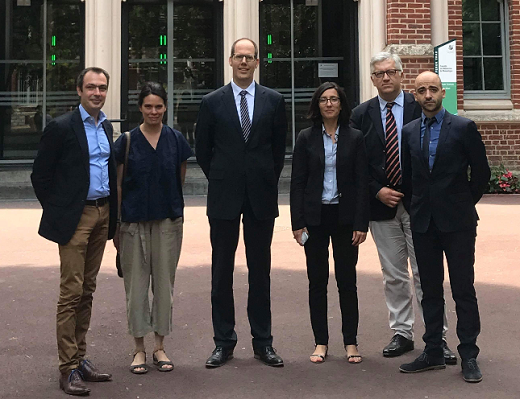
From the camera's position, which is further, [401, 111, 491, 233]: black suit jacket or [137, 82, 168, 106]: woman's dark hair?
[137, 82, 168, 106]: woman's dark hair

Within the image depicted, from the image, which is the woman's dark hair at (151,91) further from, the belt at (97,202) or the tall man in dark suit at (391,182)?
the tall man in dark suit at (391,182)

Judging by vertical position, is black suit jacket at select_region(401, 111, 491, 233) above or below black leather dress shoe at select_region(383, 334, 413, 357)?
above

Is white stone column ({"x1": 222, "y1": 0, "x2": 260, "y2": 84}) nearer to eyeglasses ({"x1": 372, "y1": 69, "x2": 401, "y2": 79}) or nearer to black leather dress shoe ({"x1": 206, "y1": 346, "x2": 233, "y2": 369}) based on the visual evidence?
eyeglasses ({"x1": 372, "y1": 69, "x2": 401, "y2": 79})

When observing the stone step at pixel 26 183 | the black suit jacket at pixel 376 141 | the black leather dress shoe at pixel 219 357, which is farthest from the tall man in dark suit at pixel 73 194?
the stone step at pixel 26 183

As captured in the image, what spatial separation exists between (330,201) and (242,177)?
62 cm

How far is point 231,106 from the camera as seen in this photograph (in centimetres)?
520

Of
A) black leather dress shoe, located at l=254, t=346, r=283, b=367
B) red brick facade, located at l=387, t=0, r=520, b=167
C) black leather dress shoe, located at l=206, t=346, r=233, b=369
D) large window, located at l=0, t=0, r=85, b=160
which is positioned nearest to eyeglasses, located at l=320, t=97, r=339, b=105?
black leather dress shoe, located at l=254, t=346, r=283, b=367

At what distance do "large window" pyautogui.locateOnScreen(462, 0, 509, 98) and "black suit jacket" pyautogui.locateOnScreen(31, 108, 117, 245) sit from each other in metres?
12.2

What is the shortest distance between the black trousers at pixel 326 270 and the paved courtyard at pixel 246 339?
0.22 meters

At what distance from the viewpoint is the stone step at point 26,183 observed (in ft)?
44.9

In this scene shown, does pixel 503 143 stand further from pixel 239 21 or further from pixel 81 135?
pixel 81 135

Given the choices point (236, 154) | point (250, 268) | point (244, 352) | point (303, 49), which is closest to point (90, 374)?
point (244, 352)

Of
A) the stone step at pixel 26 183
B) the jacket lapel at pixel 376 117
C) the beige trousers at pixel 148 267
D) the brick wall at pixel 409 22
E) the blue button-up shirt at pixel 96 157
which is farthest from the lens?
the brick wall at pixel 409 22

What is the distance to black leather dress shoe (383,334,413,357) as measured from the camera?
17.0ft
